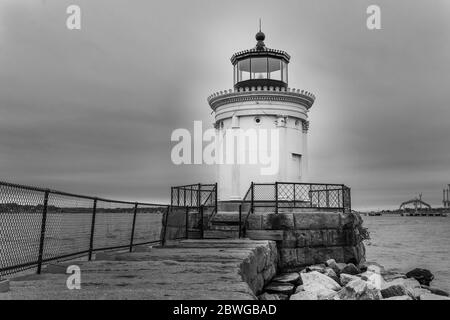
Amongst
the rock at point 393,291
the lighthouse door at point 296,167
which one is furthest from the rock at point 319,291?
the lighthouse door at point 296,167

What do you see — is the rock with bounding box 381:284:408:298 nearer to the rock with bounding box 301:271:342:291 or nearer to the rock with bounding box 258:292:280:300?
the rock with bounding box 301:271:342:291

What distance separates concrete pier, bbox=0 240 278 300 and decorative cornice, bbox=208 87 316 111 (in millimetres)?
8744

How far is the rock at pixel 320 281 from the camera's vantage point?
36.1 ft

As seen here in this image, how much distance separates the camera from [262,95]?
17938 millimetres

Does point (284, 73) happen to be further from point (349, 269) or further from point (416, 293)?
point (416, 293)

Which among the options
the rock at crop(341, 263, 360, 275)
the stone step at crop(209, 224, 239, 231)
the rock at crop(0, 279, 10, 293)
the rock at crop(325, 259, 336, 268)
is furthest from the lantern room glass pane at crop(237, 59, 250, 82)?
the rock at crop(0, 279, 10, 293)

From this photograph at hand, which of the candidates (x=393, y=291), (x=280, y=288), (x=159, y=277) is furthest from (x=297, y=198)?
(x=159, y=277)

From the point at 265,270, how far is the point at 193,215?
483 cm

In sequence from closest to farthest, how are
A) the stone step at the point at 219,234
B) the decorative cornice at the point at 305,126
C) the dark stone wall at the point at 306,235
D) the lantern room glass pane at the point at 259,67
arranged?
the dark stone wall at the point at 306,235, the stone step at the point at 219,234, the decorative cornice at the point at 305,126, the lantern room glass pane at the point at 259,67

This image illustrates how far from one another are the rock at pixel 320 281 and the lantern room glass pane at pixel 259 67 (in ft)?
35.0

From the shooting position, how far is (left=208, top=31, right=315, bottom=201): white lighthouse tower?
59.0 ft

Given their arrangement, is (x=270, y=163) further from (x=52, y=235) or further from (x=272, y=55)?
(x=52, y=235)

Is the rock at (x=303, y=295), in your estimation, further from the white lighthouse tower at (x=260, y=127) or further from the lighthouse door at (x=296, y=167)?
the lighthouse door at (x=296, y=167)

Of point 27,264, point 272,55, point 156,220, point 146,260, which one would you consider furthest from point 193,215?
point 27,264
